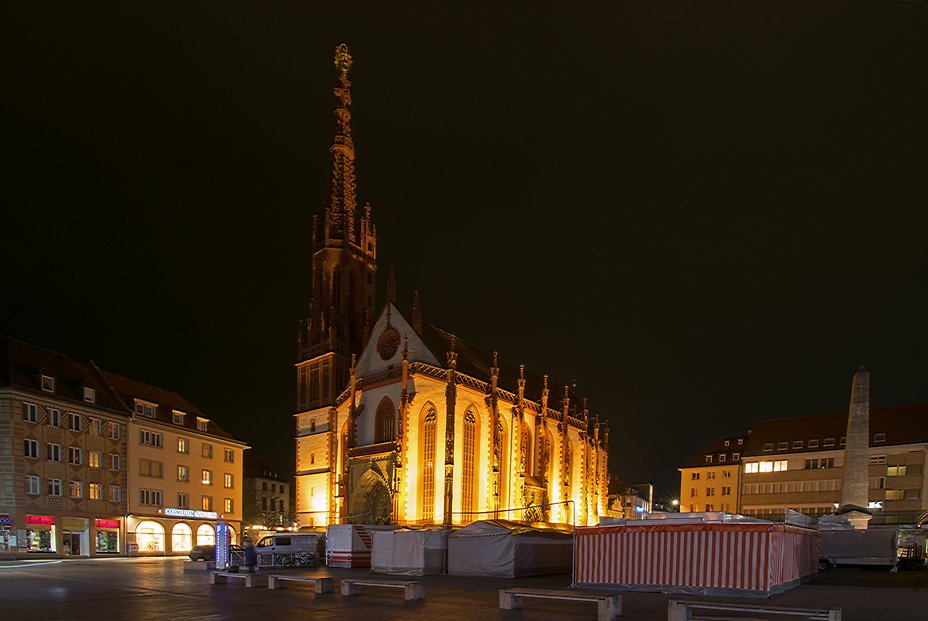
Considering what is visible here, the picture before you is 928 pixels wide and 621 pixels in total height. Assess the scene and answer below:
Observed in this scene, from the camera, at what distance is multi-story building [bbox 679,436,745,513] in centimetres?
8225

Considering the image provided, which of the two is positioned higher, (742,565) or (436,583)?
(742,565)

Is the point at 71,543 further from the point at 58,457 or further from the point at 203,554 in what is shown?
the point at 203,554

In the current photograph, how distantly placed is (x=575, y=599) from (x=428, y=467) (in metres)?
30.6

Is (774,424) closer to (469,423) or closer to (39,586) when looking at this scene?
(469,423)

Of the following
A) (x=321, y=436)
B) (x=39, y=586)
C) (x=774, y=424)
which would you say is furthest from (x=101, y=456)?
(x=774, y=424)

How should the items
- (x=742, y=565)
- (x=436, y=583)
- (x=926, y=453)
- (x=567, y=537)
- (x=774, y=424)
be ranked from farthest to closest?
(x=774, y=424) → (x=926, y=453) → (x=567, y=537) → (x=436, y=583) → (x=742, y=565)

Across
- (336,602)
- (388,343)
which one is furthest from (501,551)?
(388,343)

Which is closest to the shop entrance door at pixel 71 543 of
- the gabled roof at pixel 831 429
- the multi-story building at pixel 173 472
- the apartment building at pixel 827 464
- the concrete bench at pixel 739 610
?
the multi-story building at pixel 173 472

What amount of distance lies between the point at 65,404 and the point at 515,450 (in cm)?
3037

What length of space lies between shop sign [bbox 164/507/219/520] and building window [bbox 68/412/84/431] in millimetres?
9990

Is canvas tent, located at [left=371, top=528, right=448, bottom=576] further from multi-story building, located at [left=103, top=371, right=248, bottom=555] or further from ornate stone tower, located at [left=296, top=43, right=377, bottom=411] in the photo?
ornate stone tower, located at [left=296, top=43, right=377, bottom=411]

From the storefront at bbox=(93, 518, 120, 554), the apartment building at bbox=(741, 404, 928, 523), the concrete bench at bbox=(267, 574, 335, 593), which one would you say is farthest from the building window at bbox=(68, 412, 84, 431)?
the apartment building at bbox=(741, 404, 928, 523)

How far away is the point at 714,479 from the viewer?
84000mm

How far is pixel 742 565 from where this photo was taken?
64.7 feet
